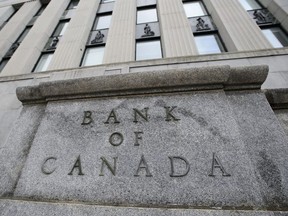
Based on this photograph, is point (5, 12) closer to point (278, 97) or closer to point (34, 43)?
point (34, 43)

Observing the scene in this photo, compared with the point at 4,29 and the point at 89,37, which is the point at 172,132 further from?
the point at 4,29

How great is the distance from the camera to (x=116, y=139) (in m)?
3.26

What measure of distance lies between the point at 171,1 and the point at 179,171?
11.9 m

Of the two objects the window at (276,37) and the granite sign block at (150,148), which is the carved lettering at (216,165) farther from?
the window at (276,37)

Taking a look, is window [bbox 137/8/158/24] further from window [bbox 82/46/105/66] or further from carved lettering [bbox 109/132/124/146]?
carved lettering [bbox 109/132/124/146]

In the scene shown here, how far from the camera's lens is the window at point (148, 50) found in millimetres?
10109

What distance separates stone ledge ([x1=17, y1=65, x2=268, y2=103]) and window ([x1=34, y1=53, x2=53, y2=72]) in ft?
27.6

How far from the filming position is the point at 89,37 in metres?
11.9

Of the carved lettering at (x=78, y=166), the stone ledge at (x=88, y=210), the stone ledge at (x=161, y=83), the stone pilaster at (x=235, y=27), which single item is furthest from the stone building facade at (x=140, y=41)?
the stone ledge at (x=88, y=210)

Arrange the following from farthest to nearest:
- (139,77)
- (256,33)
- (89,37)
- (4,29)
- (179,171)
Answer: (4,29), (89,37), (256,33), (139,77), (179,171)

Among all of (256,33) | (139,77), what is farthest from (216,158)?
(256,33)

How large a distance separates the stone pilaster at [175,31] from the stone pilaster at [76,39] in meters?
4.54

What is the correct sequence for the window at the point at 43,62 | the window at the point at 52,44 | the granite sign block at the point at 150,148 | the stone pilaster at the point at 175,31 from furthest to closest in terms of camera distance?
the window at the point at 52,44, the window at the point at 43,62, the stone pilaster at the point at 175,31, the granite sign block at the point at 150,148

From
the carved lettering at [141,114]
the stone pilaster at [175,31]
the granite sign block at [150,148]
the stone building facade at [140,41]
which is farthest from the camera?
the stone pilaster at [175,31]
